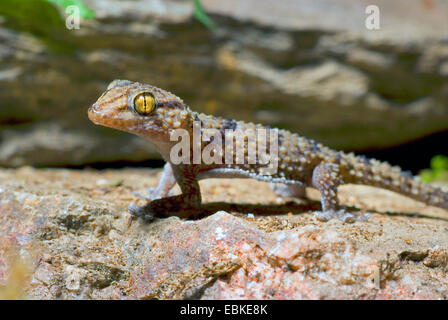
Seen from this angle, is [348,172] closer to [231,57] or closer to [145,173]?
[231,57]

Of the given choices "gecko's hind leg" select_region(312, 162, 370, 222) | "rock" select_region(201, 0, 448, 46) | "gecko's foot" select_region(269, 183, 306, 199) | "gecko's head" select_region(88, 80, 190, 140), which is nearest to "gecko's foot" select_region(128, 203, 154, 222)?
"gecko's head" select_region(88, 80, 190, 140)

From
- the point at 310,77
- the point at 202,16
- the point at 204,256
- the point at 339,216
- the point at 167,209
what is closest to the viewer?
the point at 204,256

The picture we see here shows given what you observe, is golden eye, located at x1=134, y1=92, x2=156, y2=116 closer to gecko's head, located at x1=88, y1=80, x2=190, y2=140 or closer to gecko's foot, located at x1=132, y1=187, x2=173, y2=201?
gecko's head, located at x1=88, y1=80, x2=190, y2=140

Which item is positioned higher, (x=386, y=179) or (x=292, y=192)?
(x=386, y=179)

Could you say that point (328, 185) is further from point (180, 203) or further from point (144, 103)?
point (144, 103)

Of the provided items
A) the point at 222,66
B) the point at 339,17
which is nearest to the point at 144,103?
the point at 222,66

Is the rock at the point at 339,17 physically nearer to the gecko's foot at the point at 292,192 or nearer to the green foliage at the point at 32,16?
the green foliage at the point at 32,16

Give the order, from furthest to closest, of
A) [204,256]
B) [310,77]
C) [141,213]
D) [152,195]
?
1. [310,77]
2. [152,195]
3. [141,213]
4. [204,256]
